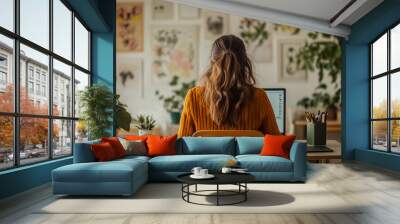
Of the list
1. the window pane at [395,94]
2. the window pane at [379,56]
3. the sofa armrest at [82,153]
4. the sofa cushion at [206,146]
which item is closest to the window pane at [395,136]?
the window pane at [395,94]

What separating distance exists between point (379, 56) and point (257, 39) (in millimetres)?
3277

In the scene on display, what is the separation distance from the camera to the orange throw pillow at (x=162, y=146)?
620cm

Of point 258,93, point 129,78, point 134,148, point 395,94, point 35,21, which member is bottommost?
point 134,148

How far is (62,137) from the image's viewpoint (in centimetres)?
692

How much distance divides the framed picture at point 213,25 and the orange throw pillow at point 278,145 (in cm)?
571

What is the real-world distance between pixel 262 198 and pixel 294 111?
21.6 feet

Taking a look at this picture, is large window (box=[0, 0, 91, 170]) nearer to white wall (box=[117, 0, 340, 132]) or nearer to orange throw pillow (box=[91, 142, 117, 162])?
orange throw pillow (box=[91, 142, 117, 162])

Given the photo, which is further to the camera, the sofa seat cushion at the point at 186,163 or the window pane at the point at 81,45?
the window pane at the point at 81,45

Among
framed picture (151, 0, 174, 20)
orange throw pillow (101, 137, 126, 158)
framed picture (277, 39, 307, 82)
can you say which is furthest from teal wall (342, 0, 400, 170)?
orange throw pillow (101, 137, 126, 158)

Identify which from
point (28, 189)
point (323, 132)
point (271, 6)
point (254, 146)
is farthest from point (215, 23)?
point (28, 189)

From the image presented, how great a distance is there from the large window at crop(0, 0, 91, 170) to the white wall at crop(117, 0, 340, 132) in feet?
9.43

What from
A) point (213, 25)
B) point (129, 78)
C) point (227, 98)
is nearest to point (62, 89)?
point (227, 98)

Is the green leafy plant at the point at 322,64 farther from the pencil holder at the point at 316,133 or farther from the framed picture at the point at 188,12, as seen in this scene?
the pencil holder at the point at 316,133

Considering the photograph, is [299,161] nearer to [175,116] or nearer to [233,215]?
[233,215]
